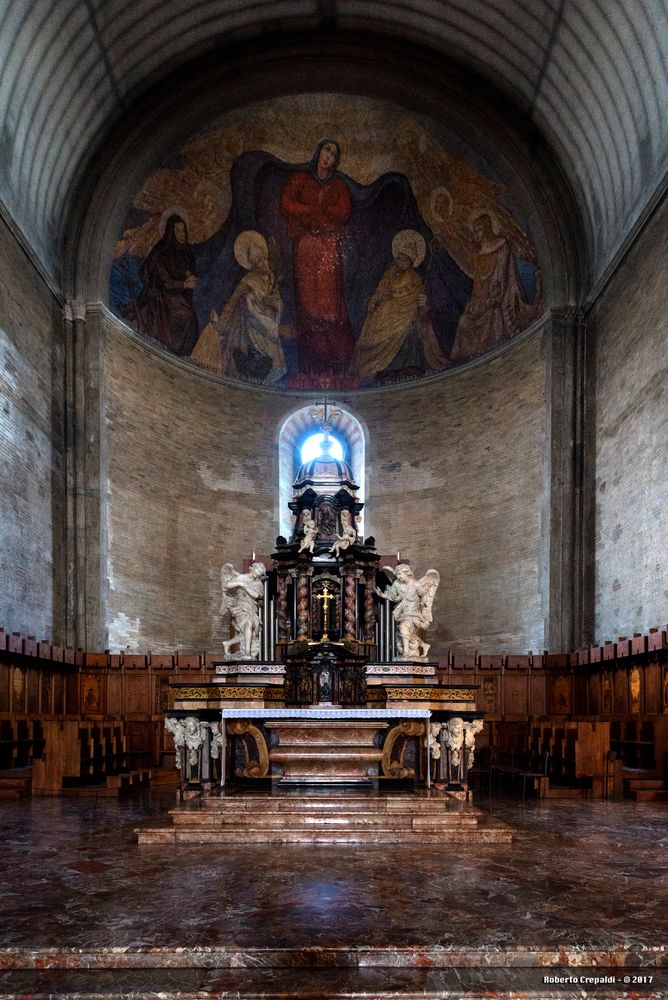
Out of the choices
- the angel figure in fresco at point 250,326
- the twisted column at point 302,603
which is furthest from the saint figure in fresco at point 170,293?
the twisted column at point 302,603

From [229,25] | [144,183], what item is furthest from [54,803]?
[229,25]

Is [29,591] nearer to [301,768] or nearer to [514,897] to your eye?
[301,768]

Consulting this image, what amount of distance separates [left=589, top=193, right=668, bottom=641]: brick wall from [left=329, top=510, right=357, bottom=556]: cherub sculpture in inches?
191

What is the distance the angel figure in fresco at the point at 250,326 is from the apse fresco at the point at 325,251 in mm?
34

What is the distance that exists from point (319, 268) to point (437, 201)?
330 centimetres

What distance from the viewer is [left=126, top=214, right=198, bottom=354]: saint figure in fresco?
1969 centimetres

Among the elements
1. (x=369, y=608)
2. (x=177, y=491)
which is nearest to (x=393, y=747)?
(x=369, y=608)

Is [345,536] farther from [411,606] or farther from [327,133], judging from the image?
[327,133]

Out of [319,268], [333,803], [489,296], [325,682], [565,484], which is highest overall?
[319,268]

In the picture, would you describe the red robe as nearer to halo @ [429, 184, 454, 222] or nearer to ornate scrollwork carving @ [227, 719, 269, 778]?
halo @ [429, 184, 454, 222]

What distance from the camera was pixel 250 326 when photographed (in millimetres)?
21562

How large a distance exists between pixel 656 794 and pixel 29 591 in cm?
1080

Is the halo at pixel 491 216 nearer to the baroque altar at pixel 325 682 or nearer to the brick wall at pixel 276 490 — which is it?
the brick wall at pixel 276 490

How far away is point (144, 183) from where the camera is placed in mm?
19094
